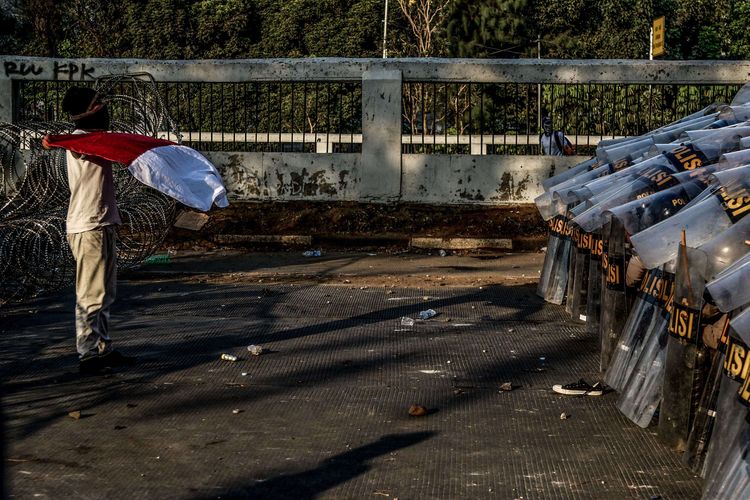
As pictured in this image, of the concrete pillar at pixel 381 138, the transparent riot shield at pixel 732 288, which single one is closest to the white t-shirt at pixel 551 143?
the concrete pillar at pixel 381 138

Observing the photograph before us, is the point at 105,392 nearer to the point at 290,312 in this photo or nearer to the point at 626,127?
the point at 290,312

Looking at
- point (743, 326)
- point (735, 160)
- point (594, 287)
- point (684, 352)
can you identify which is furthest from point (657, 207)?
point (743, 326)

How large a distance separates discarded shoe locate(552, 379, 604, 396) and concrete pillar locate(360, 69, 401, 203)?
972cm

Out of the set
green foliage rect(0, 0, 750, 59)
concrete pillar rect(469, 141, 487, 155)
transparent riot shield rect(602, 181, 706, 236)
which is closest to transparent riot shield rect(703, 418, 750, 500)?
transparent riot shield rect(602, 181, 706, 236)

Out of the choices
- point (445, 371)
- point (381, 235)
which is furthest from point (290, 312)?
point (381, 235)

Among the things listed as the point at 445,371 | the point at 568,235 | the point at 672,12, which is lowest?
Result: the point at 445,371

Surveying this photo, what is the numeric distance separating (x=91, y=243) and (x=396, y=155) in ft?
31.8

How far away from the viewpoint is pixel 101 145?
8.22 metres

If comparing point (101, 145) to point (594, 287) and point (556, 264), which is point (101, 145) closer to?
point (594, 287)

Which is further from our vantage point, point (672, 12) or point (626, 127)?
point (672, 12)

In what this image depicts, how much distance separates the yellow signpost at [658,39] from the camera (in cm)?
3559

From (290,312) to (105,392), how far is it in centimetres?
325

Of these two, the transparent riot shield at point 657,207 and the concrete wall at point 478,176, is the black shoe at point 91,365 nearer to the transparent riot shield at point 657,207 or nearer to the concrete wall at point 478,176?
the transparent riot shield at point 657,207

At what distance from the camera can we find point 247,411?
24.2 feet
